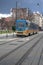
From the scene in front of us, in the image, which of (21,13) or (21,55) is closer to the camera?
(21,55)

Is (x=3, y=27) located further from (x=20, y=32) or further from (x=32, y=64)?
(x=32, y=64)

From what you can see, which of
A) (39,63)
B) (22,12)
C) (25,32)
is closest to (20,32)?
(25,32)

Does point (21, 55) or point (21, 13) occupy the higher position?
point (21, 13)

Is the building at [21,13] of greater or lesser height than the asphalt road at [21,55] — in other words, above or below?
above

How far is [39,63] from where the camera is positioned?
13.2 m

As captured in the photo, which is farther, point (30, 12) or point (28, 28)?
point (30, 12)

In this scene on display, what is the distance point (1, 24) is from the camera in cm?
12694

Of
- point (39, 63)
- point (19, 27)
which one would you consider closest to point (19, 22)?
point (19, 27)

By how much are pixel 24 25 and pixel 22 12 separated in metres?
110

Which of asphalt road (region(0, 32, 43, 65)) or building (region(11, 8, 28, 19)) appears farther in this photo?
building (region(11, 8, 28, 19))

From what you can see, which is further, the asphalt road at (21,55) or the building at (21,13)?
the building at (21,13)

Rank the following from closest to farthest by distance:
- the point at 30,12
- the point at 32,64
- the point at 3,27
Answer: the point at 32,64, the point at 3,27, the point at 30,12

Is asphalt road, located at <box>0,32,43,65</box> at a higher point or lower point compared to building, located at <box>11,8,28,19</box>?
lower

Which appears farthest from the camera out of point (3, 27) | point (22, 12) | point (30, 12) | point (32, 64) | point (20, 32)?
point (22, 12)
